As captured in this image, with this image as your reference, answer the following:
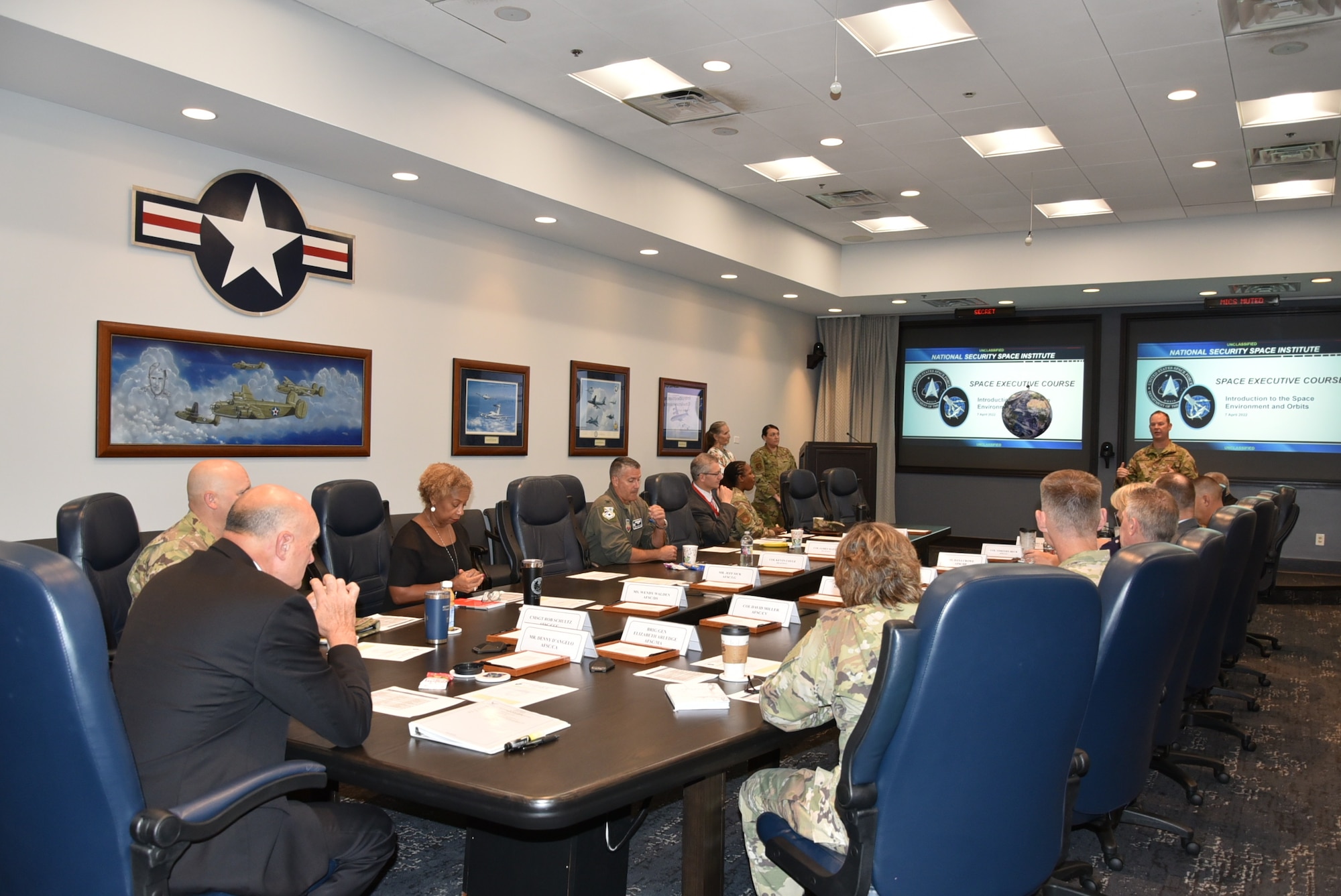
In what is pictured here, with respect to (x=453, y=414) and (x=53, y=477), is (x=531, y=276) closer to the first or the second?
(x=453, y=414)

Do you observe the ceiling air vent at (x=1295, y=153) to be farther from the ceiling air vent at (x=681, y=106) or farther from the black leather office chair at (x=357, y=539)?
the black leather office chair at (x=357, y=539)

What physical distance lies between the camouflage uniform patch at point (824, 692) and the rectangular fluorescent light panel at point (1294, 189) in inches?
288

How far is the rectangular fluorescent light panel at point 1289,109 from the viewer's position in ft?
19.3

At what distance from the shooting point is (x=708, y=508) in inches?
253

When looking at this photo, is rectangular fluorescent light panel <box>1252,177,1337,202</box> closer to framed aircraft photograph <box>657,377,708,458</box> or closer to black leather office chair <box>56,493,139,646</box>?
framed aircraft photograph <box>657,377,708,458</box>

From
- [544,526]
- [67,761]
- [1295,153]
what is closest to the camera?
[67,761]

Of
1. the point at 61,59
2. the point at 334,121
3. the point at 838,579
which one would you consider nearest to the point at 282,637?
the point at 838,579

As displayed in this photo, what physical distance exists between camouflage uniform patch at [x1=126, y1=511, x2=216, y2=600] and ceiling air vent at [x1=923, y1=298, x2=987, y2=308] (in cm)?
881

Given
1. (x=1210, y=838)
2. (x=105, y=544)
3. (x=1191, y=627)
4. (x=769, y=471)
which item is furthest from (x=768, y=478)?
(x=105, y=544)

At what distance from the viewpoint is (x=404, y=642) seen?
285 cm

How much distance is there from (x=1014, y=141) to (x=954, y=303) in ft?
13.4

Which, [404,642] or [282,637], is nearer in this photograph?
[282,637]

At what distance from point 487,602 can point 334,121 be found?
277cm

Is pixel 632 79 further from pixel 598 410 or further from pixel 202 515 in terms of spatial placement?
pixel 202 515
